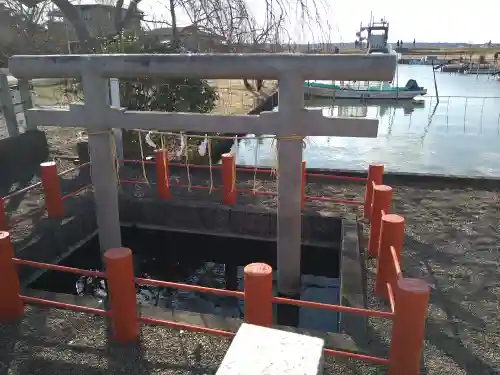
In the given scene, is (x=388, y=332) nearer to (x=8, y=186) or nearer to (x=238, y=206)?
(x=238, y=206)

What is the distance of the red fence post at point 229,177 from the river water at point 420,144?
8.61 feet

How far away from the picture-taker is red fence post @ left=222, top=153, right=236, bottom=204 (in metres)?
7.60

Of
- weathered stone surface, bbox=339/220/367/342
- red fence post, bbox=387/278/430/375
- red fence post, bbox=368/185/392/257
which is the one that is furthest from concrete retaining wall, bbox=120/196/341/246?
red fence post, bbox=387/278/430/375

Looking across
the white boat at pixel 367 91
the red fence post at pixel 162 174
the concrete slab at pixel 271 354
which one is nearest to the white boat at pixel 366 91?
the white boat at pixel 367 91

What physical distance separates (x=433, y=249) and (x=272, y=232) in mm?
2688

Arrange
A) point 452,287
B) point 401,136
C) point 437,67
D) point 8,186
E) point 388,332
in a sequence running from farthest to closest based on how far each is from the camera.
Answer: point 437,67 → point 401,136 → point 8,186 → point 452,287 → point 388,332

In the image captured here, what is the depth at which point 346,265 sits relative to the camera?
5531 mm

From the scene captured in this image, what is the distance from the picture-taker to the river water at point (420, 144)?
53.2ft

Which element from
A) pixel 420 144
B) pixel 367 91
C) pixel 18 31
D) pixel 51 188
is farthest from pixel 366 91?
pixel 51 188

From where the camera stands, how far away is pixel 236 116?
479cm

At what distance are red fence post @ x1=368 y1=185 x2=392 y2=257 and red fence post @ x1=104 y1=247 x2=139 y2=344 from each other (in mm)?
3497

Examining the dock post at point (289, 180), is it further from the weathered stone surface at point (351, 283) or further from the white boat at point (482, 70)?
the white boat at point (482, 70)

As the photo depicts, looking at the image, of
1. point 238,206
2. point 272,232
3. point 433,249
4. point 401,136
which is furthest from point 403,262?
point 401,136

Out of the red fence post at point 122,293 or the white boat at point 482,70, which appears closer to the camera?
the red fence post at point 122,293
